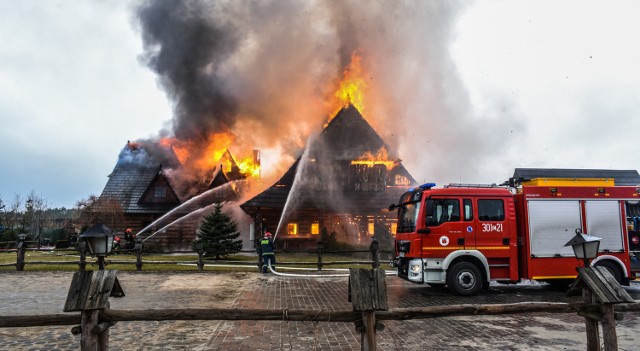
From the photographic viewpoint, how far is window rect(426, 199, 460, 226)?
10.5 metres

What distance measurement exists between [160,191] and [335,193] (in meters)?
16.7

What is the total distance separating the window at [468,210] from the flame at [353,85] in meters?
25.6

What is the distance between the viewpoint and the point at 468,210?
34.8ft

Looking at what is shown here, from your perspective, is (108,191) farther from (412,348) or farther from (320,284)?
(412,348)

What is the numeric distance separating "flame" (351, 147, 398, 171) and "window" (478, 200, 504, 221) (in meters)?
19.3

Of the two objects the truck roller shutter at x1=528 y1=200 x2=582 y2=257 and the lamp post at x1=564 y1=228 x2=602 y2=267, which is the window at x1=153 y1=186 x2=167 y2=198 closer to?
the truck roller shutter at x1=528 y1=200 x2=582 y2=257

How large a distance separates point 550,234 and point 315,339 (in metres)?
7.66

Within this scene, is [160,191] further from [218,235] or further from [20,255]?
[20,255]

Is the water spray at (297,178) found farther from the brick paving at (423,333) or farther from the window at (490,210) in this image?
the brick paving at (423,333)

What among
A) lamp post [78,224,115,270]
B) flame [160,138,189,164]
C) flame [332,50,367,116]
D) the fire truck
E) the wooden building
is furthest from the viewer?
flame [160,138,189,164]

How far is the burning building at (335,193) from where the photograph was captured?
27.2 meters

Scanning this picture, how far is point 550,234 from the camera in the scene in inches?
419

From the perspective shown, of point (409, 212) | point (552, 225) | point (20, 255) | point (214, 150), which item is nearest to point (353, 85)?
point (214, 150)

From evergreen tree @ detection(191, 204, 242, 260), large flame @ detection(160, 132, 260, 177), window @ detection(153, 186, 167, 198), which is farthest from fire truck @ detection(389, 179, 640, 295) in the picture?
large flame @ detection(160, 132, 260, 177)
